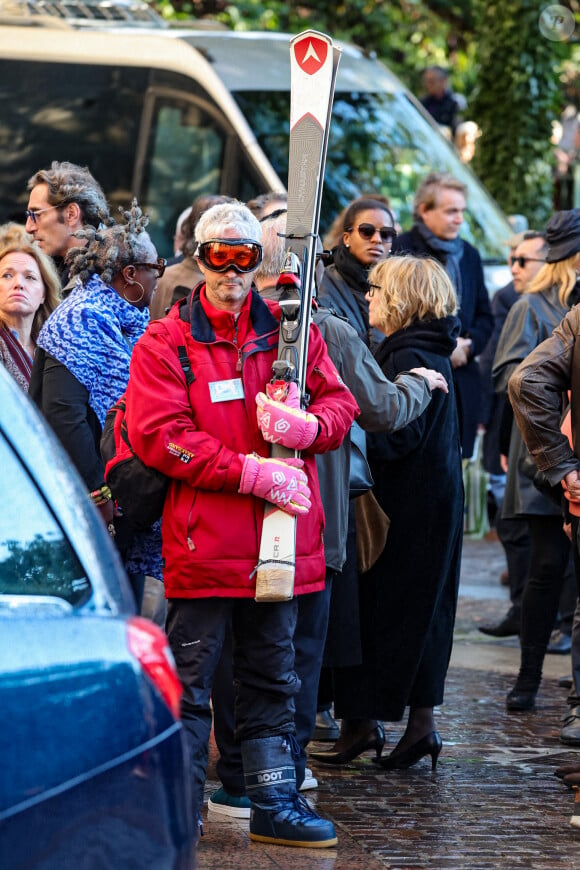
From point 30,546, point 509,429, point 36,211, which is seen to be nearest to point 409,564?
point 36,211

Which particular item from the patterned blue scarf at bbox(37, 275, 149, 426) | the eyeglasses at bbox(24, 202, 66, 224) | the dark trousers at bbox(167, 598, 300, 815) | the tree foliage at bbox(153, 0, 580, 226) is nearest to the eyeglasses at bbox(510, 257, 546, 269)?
the eyeglasses at bbox(24, 202, 66, 224)

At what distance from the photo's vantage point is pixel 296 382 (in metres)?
4.96

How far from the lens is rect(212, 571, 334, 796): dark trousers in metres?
5.49

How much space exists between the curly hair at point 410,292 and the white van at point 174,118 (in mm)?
6678

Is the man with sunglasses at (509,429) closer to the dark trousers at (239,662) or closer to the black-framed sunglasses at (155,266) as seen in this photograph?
the black-framed sunglasses at (155,266)

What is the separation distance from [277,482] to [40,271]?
2152 mm

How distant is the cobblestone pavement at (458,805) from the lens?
5109 mm

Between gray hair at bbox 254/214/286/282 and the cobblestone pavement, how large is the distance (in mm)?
1897

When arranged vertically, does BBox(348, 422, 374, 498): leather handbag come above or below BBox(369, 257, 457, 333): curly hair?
below

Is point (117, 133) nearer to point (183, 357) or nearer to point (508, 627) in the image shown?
point (508, 627)

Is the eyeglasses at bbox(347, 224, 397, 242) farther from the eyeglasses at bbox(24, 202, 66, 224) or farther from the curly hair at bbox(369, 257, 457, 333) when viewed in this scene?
the eyeglasses at bbox(24, 202, 66, 224)

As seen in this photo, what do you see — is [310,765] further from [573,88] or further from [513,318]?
[573,88]

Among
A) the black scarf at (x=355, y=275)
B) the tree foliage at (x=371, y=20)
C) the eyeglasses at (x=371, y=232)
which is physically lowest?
the black scarf at (x=355, y=275)

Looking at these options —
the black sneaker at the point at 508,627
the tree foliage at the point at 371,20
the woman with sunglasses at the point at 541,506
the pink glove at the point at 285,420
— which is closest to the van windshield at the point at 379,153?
the black sneaker at the point at 508,627
